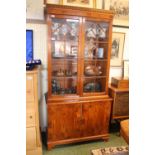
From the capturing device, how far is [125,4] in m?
3.05

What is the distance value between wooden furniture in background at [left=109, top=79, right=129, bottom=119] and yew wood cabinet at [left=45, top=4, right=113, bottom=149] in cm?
16

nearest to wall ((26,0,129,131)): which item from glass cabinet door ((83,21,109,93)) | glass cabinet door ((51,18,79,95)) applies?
glass cabinet door ((51,18,79,95))

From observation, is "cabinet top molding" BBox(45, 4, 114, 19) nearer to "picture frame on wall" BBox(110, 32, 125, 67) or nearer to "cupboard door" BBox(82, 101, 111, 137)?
"picture frame on wall" BBox(110, 32, 125, 67)

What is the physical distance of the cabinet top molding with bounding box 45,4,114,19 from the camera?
2270mm

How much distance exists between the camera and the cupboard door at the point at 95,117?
262 centimetres

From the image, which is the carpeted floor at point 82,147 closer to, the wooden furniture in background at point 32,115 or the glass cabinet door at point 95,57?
the wooden furniture in background at point 32,115

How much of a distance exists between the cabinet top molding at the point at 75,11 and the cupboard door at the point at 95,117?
50.5 inches

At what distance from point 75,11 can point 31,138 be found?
1.81m

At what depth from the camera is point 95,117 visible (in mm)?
2680

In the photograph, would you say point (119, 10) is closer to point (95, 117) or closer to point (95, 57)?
point (95, 57)

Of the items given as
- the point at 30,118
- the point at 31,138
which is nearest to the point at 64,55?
the point at 30,118

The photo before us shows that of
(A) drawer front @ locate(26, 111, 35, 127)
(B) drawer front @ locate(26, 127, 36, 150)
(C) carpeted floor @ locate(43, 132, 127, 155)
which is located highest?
(A) drawer front @ locate(26, 111, 35, 127)

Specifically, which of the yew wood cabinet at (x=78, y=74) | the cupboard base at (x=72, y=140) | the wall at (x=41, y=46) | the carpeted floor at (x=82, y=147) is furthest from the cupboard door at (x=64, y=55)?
the carpeted floor at (x=82, y=147)
